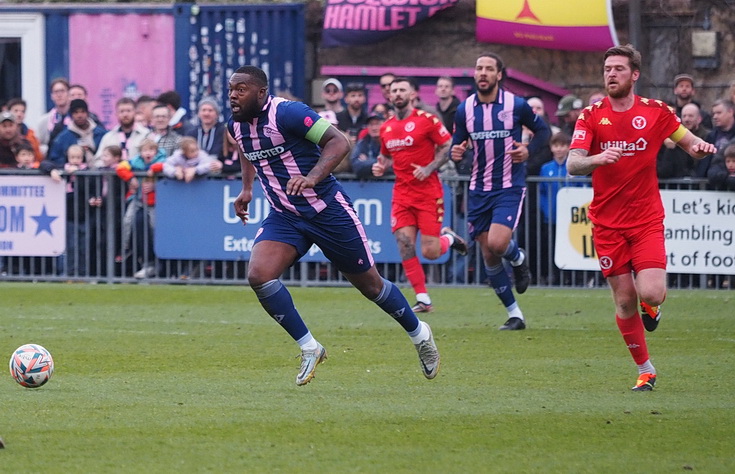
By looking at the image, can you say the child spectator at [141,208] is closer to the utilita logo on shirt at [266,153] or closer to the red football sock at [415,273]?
the red football sock at [415,273]

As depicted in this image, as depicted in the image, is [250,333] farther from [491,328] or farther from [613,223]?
[613,223]

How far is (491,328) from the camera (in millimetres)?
11922

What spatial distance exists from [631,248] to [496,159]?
370 centimetres

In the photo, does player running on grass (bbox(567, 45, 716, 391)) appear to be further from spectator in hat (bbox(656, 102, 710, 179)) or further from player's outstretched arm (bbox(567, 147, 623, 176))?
spectator in hat (bbox(656, 102, 710, 179))

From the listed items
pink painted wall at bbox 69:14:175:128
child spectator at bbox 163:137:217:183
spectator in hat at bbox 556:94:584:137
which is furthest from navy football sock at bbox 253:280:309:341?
pink painted wall at bbox 69:14:175:128

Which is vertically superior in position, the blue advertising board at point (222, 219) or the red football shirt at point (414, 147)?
the red football shirt at point (414, 147)

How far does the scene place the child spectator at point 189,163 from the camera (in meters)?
15.7

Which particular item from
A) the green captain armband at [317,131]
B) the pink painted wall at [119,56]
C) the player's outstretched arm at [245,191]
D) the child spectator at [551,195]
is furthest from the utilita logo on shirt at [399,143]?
the pink painted wall at [119,56]

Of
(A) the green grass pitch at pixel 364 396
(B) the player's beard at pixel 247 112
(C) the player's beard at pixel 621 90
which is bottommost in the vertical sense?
(A) the green grass pitch at pixel 364 396

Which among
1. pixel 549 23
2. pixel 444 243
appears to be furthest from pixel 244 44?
pixel 444 243

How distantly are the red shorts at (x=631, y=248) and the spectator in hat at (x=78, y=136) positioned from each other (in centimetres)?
949

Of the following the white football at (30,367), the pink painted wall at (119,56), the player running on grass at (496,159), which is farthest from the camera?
the pink painted wall at (119,56)

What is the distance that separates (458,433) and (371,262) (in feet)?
6.41

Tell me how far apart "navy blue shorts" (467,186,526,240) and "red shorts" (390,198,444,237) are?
897 millimetres
